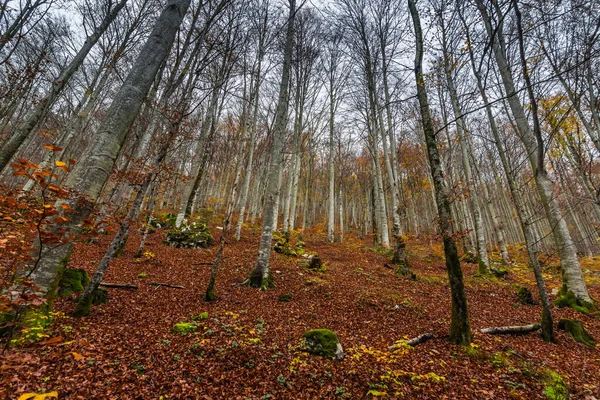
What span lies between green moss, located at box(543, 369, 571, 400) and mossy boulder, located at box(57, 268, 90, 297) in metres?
7.99

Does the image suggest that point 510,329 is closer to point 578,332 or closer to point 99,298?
point 578,332

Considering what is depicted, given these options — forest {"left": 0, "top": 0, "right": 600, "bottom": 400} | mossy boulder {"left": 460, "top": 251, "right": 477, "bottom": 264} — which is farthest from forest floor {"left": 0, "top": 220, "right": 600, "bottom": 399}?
mossy boulder {"left": 460, "top": 251, "right": 477, "bottom": 264}

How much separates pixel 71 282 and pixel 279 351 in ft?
15.4

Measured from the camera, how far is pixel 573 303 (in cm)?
676

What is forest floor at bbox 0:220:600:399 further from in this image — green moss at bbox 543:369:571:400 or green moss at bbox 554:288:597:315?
green moss at bbox 554:288:597:315

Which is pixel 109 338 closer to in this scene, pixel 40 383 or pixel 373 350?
pixel 40 383

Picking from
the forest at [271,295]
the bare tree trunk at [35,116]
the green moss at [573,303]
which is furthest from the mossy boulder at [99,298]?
the green moss at [573,303]

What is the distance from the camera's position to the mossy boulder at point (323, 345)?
3.73m

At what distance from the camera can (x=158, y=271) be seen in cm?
738

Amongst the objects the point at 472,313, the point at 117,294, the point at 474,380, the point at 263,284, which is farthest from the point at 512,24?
the point at 117,294

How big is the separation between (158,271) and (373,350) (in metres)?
6.51

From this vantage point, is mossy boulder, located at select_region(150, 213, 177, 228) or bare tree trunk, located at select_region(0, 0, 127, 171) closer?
bare tree trunk, located at select_region(0, 0, 127, 171)

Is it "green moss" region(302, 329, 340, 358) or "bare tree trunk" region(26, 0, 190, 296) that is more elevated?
"bare tree trunk" region(26, 0, 190, 296)

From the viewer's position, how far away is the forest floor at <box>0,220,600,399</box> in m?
2.81
